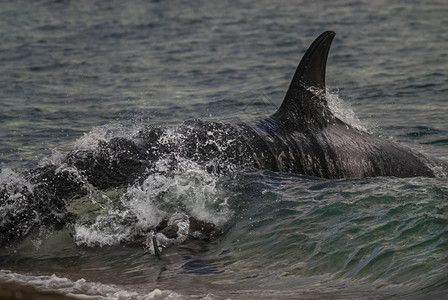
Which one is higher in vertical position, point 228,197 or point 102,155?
point 102,155

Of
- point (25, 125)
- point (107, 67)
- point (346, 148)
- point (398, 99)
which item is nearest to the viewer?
point (346, 148)

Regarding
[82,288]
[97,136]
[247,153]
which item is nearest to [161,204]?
[97,136]

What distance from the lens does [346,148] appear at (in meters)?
8.08

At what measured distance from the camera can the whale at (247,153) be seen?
6.68m

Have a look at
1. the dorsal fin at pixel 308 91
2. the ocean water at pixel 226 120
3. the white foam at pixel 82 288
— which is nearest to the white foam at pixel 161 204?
the ocean water at pixel 226 120

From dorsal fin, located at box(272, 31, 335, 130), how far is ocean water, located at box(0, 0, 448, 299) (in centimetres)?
44

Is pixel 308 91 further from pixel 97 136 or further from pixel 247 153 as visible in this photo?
pixel 97 136

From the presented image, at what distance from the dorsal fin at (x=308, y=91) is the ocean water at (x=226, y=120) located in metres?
0.44

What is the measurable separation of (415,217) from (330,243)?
90 cm

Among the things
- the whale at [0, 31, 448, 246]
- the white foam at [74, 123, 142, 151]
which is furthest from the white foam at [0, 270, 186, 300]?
the white foam at [74, 123, 142, 151]

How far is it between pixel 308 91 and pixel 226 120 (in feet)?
7.57

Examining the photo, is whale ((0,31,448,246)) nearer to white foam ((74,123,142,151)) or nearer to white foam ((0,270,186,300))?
white foam ((74,123,142,151))

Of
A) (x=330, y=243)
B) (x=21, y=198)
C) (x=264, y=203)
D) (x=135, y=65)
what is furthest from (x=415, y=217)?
(x=135, y=65)

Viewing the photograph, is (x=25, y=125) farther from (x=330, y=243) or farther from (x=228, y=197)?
(x=330, y=243)
